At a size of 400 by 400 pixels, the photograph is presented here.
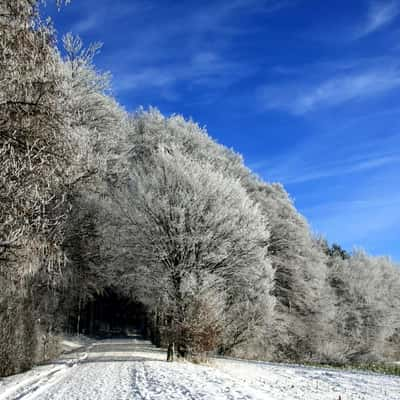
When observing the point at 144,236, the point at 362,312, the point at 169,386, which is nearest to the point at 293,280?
the point at 362,312

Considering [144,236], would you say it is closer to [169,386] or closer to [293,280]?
[169,386]

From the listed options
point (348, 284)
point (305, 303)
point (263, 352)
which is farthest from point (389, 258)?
point (263, 352)

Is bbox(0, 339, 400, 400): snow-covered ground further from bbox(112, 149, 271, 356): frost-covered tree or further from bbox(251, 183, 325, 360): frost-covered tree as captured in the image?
bbox(251, 183, 325, 360): frost-covered tree

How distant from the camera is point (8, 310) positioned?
15.0 m

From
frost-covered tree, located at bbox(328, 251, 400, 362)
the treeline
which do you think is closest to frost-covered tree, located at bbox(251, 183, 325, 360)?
the treeline

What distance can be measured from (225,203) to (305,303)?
17125 millimetres

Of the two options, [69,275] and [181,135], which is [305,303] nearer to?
[181,135]

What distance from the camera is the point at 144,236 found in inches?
945

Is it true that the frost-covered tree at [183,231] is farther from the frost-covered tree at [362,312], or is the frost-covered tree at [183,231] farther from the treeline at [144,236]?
the frost-covered tree at [362,312]

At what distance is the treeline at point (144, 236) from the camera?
25.8 feet

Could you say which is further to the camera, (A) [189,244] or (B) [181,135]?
(B) [181,135]

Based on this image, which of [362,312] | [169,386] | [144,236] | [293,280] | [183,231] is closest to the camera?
[169,386]

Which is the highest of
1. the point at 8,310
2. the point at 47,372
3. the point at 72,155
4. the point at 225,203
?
the point at 225,203

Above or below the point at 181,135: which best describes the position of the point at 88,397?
below
